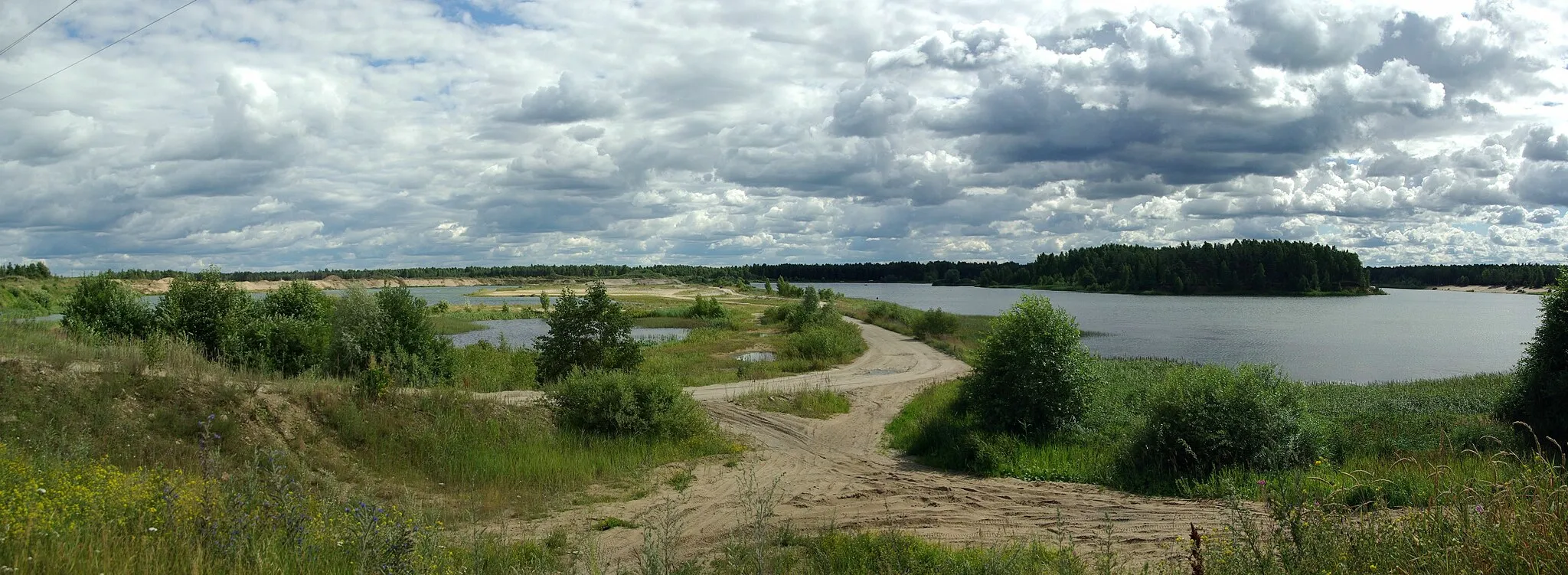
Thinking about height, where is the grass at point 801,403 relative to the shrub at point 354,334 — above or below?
below

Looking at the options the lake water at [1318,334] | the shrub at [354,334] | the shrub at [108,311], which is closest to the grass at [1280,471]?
the lake water at [1318,334]

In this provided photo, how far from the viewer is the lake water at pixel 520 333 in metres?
55.2

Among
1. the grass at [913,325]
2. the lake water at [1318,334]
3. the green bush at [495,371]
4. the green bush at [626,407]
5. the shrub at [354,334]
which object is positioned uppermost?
the shrub at [354,334]

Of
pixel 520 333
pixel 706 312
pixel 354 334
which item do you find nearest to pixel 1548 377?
pixel 354 334

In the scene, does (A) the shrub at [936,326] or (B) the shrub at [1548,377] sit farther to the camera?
(A) the shrub at [936,326]

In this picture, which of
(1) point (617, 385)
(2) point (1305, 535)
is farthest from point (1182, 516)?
(1) point (617, 385)

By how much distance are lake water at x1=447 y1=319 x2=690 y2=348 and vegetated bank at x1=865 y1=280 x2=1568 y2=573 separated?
113 ft

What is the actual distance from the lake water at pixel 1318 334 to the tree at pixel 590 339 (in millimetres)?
12524

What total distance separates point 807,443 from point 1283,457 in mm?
9465

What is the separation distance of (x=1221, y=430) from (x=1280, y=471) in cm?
107

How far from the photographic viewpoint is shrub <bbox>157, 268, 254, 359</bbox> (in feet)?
82.5

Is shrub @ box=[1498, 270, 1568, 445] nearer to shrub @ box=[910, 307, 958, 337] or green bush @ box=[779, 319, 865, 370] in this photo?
green bush @ box=[779, 319, 865, 370]

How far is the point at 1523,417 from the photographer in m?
18.0

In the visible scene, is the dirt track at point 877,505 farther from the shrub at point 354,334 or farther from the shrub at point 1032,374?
the shrub at point 354,334
